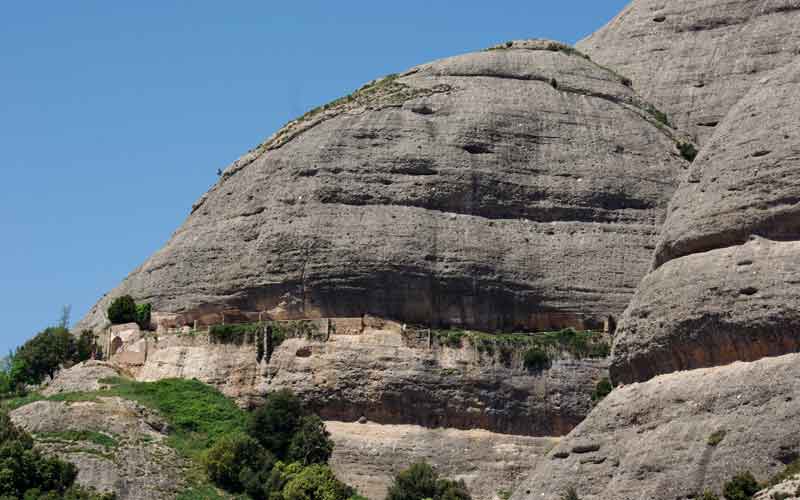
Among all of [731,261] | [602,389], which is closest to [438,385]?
[602,389]

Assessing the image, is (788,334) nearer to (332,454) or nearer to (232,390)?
(332,454)

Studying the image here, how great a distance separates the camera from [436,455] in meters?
63.4

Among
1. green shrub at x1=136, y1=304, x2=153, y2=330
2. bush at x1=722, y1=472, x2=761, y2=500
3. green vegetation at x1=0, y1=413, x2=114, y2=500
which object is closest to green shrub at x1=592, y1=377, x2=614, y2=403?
green vegetation at x1=0, y1=413, x2=114, y2=500

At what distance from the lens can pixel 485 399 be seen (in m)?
64.9

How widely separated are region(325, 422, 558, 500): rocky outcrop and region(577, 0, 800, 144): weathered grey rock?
18397mm

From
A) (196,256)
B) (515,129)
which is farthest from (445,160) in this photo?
(196,256)

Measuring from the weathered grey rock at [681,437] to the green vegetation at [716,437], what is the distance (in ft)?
0.08

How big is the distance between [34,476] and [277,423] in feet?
27.8

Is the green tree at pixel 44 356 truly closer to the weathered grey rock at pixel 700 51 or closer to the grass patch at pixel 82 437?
the grass patch at pixel 82 437

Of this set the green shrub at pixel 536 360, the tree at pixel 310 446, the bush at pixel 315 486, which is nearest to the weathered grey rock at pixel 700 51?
the green shrub at pixel 536 360

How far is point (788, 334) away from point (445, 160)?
2463 cm

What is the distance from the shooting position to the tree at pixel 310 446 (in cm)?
6216

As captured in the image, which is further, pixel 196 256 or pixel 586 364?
pixel 196 256

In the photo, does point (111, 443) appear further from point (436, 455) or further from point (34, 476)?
point (436, 455)
